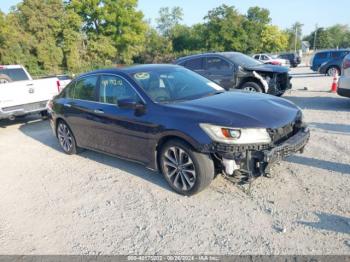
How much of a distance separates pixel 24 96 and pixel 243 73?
238 inches

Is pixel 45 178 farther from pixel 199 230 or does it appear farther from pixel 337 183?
pixel 337 183

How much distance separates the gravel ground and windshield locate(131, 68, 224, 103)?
123 centimetres

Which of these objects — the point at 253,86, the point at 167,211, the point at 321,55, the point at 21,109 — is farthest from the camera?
the point at 321,55

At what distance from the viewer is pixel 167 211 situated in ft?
13.2

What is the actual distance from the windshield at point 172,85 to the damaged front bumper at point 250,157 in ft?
3.86

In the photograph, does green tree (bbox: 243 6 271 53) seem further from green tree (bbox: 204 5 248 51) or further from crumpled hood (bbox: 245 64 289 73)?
crumpled hood (bbox: 245 64 289 73)

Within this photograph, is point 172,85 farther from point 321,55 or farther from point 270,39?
point 270,39

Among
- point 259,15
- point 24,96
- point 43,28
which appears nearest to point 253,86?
point 24,96

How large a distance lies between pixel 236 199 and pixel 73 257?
199 cm

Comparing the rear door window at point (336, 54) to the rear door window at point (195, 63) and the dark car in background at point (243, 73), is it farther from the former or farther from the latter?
the rear door window at point (195, 63)

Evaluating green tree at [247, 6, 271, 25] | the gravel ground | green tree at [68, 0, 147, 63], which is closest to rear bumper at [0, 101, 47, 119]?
the gravel ground

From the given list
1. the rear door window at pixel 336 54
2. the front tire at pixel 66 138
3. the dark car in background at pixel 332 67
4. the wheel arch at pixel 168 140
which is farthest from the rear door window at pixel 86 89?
the rear door window at pixel 336 54

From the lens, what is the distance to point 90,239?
3598 millimetres

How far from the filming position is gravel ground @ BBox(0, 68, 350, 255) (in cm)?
335
